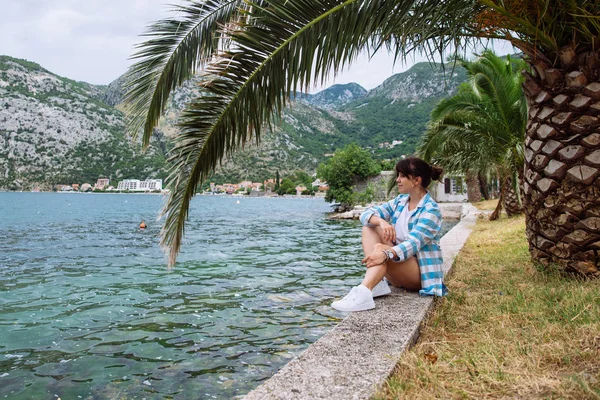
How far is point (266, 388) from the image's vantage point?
207 cm

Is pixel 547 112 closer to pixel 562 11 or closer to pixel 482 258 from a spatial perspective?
pixel 562 11

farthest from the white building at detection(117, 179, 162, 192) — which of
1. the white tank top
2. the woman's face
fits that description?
the woman's face

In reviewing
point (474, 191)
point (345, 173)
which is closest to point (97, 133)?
point (345, 173)

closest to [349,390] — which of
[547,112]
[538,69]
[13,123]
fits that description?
[547,112]

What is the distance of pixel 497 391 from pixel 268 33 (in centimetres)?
307

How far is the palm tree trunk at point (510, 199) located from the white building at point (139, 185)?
12053 centimetres

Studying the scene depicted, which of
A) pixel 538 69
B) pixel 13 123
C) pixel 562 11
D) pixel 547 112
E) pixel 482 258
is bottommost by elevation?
pixel 482 258

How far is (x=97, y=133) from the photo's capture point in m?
110

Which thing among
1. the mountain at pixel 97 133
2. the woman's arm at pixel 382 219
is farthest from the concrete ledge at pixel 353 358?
the mountain at pixel 97 133

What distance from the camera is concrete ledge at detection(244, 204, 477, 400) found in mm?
2035

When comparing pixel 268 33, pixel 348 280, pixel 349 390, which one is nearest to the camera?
pixel 349 390

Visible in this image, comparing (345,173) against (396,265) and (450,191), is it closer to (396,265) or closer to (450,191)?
(450,191)

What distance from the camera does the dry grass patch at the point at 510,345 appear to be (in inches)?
81.2

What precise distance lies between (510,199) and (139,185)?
137386 millimetres
